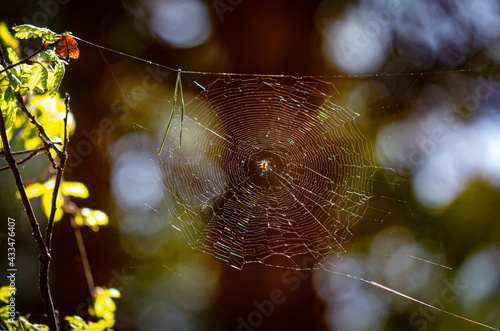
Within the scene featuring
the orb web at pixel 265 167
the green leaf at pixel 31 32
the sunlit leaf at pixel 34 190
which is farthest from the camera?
the orb web at pixel 265 167

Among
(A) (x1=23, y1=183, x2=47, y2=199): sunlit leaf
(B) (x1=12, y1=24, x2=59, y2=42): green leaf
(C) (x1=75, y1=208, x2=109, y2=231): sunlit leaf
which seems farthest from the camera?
(C) (x1=75, y1=208, x2=109, y2=231): sunlit leaf

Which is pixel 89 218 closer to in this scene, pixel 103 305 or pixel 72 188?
pixel 72 188

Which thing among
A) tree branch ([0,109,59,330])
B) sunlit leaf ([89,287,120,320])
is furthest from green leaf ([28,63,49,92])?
sunlit leaf ([89,287,120,320])

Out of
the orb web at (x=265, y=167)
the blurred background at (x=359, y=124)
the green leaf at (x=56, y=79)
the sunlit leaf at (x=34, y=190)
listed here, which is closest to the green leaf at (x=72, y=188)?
the sunlit leaf at (x=34, y=190)

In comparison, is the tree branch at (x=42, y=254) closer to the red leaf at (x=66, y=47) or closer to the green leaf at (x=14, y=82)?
the green leaf at (x=14, y=82)

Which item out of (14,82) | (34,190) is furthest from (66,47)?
(34,190)

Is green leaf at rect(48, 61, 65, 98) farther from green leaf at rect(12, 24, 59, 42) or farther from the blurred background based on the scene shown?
the blurred background
